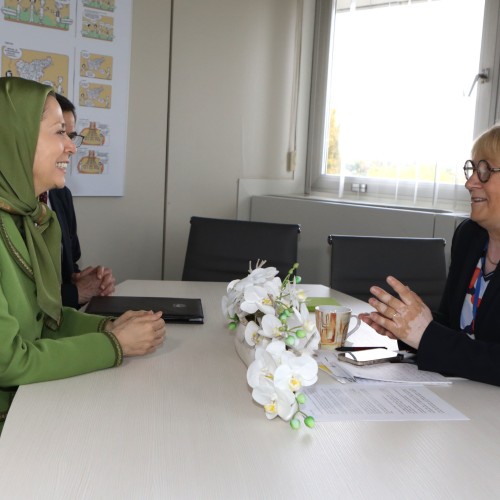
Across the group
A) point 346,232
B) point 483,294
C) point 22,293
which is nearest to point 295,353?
point 22,293

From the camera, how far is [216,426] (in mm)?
1283

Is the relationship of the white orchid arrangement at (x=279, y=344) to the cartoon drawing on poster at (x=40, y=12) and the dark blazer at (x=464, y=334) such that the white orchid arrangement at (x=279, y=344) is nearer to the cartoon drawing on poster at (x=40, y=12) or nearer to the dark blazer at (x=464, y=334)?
the dark blazer at (x=464, y=334)

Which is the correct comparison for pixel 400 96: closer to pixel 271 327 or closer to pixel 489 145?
pixel 489 145

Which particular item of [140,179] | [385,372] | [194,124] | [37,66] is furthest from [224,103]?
[385,372]

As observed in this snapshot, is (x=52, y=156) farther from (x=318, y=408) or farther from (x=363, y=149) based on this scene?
(x=363, y=149)

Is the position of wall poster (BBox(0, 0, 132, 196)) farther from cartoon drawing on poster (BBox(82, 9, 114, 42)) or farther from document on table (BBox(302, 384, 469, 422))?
document on table (BBox(302, 384, 469, 422))

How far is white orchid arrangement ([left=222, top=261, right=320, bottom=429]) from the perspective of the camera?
1.27 metres

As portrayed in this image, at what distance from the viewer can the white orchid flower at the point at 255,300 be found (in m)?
1.56

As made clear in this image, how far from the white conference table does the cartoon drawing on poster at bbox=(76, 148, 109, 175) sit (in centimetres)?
221

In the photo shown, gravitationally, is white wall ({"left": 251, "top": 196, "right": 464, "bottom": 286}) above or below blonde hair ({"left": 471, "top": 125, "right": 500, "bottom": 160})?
below

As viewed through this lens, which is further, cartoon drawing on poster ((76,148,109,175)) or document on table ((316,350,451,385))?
cartoon drawing on poster ((76,148,109,175))

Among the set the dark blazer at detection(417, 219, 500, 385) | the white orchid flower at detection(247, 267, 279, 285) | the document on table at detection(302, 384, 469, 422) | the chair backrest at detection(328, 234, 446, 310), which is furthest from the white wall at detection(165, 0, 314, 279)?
the document on table at detection(302, 384, 469, 422)

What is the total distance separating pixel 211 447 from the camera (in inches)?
46.6

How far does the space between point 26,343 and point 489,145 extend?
1.40 m
